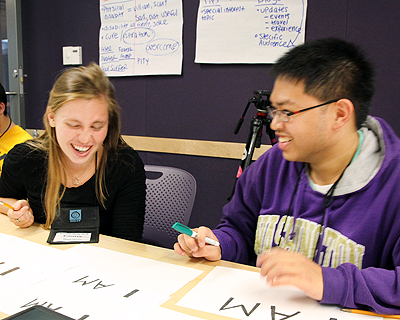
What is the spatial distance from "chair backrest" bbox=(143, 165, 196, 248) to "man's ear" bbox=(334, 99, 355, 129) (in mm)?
707

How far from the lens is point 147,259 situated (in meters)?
1.03

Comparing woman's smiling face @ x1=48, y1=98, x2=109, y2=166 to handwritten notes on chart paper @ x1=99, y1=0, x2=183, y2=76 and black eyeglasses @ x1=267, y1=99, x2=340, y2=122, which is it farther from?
handwritten notes on chart paper @ x1=99, y1=0, x2=183, y2=76

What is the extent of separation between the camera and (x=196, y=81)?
2.62m

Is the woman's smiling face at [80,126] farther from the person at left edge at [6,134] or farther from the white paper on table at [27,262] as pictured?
the person at left edge at [6,134]

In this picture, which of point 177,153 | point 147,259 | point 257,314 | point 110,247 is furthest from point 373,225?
point 177,153

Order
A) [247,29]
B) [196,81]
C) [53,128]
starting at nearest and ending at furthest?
[53,128], [247,29], [196,81]

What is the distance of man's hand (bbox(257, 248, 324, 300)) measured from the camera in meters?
0.78

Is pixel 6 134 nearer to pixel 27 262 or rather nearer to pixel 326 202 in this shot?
pixel 27 262

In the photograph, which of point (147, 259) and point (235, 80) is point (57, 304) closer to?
point (147, 259)

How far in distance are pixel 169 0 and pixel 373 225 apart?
2205 millimetres

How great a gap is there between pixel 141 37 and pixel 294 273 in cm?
238

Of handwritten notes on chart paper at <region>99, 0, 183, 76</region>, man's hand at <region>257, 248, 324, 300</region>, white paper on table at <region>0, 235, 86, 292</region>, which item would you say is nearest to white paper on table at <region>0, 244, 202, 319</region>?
white paper on table at <region>0, 235, 86, 292</region>

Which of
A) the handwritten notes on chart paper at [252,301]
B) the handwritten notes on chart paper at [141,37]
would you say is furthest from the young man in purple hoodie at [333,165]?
the handwritten notes on chart paper at [141,37]

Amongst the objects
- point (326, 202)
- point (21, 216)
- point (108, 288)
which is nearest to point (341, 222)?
point (326, 202)
